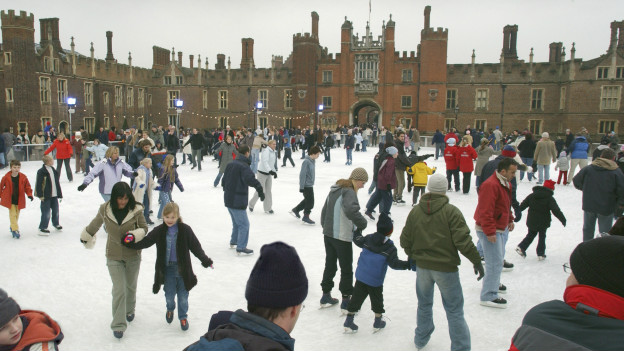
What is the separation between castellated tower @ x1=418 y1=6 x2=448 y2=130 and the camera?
36.8m

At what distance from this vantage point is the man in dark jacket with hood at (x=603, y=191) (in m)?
6.46

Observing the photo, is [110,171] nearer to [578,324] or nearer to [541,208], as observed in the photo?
[541,208]

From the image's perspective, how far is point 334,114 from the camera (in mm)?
39875

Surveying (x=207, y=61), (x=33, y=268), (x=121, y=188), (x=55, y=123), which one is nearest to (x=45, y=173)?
(x=33, y=268)

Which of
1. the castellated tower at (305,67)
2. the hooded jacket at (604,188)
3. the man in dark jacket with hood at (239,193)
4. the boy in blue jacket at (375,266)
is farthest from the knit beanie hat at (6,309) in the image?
the castellated tower at (305,67)

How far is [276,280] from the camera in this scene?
1.77 metres

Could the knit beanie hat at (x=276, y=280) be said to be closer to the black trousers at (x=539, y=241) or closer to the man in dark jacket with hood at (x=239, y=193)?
the man in dark jacket with hood at (x=239, y=193)

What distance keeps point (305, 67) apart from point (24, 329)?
38949 millimetres

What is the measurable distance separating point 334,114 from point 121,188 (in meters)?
35.9

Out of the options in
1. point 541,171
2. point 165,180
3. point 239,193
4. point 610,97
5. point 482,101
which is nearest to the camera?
point 239,193

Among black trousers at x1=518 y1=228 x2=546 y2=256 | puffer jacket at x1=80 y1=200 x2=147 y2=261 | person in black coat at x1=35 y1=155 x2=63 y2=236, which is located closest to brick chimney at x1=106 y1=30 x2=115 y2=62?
person in black coat at x1=35 y1=155 x2=63 y2=236

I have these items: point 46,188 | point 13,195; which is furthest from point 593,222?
point 13,195

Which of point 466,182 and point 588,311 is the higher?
point 588,311

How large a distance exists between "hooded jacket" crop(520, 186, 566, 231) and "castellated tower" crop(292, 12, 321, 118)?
1347 inches
